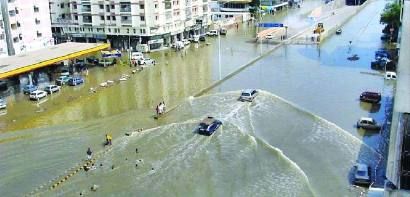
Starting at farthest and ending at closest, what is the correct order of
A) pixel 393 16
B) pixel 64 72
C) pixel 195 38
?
1. pixel 195 38
2. pixel 393 16
3. pixel 64 72

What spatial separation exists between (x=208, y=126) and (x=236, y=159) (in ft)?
11.3

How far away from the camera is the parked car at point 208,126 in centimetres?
2508

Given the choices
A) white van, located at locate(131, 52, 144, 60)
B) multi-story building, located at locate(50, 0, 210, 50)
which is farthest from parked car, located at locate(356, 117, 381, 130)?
multi-story building, located at locate(50, 0, 210, 50)

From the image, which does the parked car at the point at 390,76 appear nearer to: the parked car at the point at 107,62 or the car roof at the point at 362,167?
the car roof at the point at 362,167

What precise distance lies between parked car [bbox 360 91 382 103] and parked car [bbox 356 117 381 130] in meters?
4.59

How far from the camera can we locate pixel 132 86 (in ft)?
122

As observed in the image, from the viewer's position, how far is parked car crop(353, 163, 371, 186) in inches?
781

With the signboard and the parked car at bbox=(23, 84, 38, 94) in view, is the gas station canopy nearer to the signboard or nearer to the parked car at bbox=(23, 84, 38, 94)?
the parked car at bbox=(23, 84, 38, 94)

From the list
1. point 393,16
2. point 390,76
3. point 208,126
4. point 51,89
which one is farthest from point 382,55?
point 51,89

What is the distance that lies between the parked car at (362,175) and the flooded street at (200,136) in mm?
484

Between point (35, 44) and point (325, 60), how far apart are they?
26514 millimetres

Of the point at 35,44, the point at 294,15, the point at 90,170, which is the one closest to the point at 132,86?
the point at 35,44

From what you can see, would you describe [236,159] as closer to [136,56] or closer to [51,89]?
[51,89]

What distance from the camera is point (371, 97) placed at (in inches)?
1216
